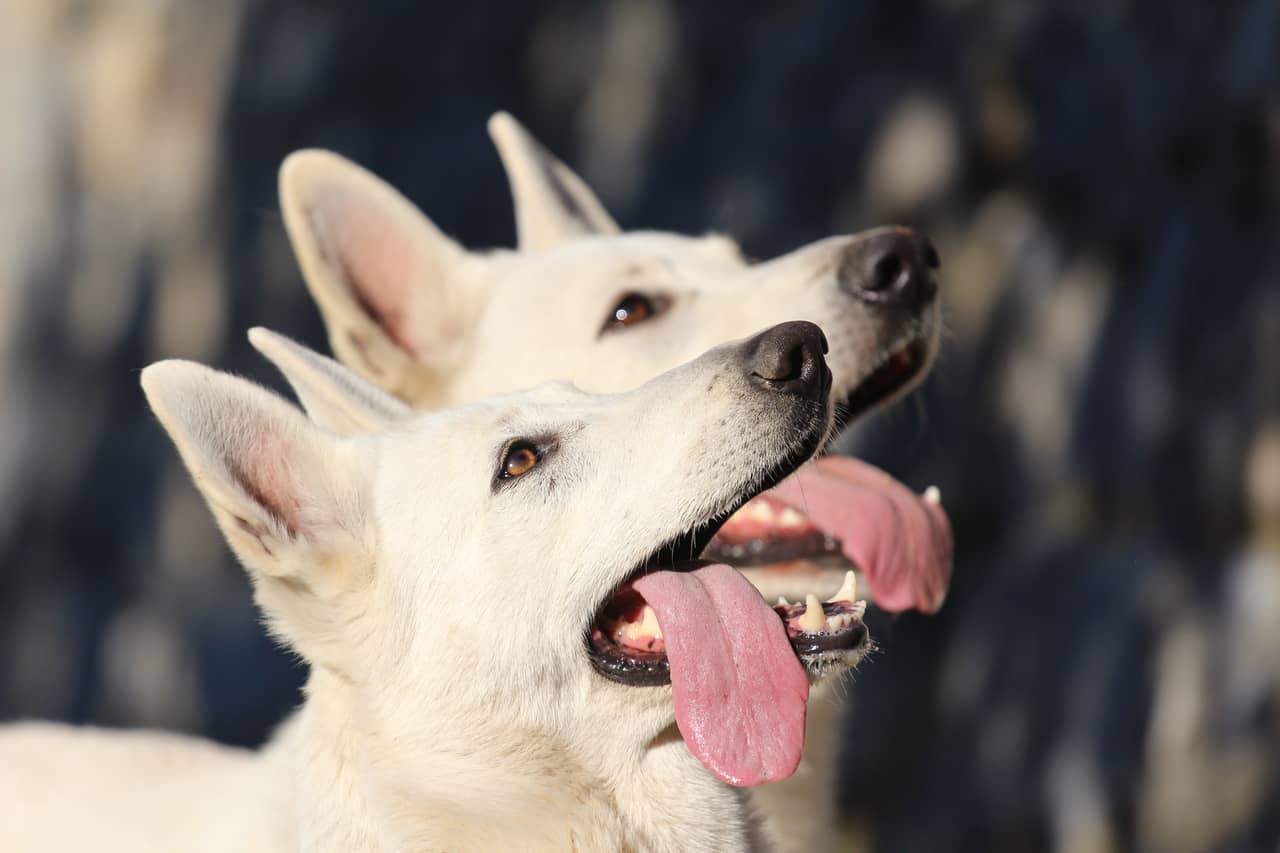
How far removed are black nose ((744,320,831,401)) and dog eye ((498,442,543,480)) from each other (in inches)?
15.7

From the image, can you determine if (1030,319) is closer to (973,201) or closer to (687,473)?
(973,201)

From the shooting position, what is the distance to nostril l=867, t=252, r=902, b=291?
10.4 ft

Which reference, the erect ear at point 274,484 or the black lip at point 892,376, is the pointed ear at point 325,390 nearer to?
the erect ear at point 274,484

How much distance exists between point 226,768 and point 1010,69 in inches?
145

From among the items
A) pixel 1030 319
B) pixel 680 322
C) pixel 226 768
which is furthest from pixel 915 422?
pixel 226 768

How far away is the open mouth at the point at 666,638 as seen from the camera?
237 cm

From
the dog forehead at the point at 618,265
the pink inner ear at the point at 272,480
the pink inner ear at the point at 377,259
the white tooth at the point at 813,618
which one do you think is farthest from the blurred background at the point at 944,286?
the white tooth at the point at 813,618

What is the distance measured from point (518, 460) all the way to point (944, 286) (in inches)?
109

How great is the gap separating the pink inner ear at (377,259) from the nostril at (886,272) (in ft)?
3.55

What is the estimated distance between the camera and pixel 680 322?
128 inches

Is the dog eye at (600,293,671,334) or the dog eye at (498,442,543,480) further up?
the dog eye at (498,442,543,480)

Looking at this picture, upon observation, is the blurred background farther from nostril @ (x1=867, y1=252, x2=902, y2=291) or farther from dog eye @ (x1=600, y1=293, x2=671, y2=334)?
dog eye @ (x1=600, y1=293, x2=671, y2=334)

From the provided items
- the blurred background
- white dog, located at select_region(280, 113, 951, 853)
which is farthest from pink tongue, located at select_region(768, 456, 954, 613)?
the blurred background

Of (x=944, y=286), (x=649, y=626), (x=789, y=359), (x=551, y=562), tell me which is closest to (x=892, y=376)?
(x=789, y=359)
